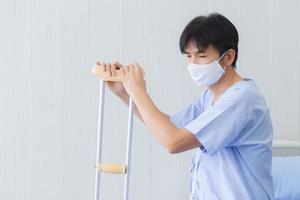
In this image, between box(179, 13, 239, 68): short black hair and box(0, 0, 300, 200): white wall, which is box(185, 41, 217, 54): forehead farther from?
box(0, 0, 300, 200): white wall

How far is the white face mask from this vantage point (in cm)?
129

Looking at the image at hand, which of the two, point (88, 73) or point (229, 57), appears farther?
point (88, 73)

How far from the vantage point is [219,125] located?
1.21 m

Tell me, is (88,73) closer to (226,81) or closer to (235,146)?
(226,81)

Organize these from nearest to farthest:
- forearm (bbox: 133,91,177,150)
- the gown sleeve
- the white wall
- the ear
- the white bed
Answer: forearm (bbox: 133,91,177,150), the ear, the gown sleeve, the white bed, the white wall

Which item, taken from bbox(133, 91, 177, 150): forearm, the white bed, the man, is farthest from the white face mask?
the white bed

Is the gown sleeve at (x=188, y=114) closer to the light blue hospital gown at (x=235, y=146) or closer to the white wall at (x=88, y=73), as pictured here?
the light blue hospital gown at (x=235, y=146)

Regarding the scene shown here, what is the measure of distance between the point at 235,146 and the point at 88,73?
971mm

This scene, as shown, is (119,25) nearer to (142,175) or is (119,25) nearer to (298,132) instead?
(142,175)

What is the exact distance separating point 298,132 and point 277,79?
0.25 m

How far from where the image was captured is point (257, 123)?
1.25 metres

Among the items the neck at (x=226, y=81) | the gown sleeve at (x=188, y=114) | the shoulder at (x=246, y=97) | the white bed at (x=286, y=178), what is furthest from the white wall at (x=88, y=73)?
the shoulder at (x=246, y=97)

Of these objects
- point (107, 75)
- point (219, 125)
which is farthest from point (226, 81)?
point (107, 75)

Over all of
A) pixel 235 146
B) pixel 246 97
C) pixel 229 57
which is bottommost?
pixel 235 146
